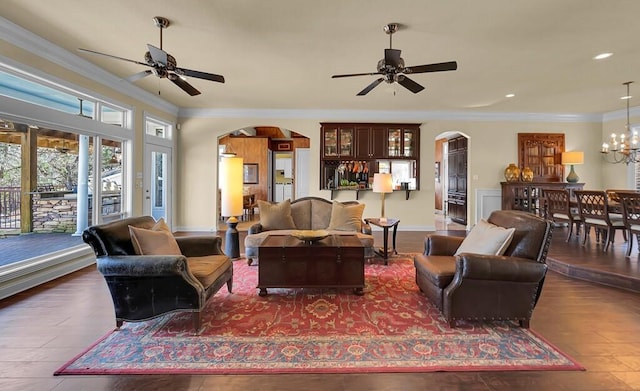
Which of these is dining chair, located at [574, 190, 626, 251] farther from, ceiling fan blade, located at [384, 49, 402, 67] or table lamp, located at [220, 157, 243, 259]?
table lamp, located at [220, 157, 243, 259]

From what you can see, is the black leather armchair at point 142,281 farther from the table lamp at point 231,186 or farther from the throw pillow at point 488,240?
the throw pillow at point 488,240

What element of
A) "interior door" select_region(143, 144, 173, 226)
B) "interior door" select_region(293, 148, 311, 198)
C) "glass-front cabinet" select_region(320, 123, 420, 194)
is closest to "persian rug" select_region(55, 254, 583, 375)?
"interior door" select_region(143, 144, 173, 226)

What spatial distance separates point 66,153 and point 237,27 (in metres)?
3.04

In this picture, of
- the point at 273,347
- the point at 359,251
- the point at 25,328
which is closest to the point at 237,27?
the point at 359,251

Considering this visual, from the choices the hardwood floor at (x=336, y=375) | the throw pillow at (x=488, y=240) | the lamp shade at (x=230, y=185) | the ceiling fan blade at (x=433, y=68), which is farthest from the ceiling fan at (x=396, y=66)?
the hardwood floor at (x=336, y=375)

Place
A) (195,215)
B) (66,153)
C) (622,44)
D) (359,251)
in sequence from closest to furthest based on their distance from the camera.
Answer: (359,251)
(622,44)
(66,153)
(195,215)

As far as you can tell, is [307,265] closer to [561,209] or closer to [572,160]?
[561,209]

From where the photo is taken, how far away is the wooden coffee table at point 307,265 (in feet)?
10.7

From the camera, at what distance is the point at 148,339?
246cm

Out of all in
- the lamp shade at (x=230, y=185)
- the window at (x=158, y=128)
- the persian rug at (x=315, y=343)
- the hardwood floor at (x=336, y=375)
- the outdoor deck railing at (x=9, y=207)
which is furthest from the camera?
the window at (x=158, y=128)

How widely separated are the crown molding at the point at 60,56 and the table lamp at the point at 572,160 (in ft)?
28.6

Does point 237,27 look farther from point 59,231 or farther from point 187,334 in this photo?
point 59,231

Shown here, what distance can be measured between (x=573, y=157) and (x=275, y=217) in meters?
6.91

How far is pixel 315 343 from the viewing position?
7.85 feet
